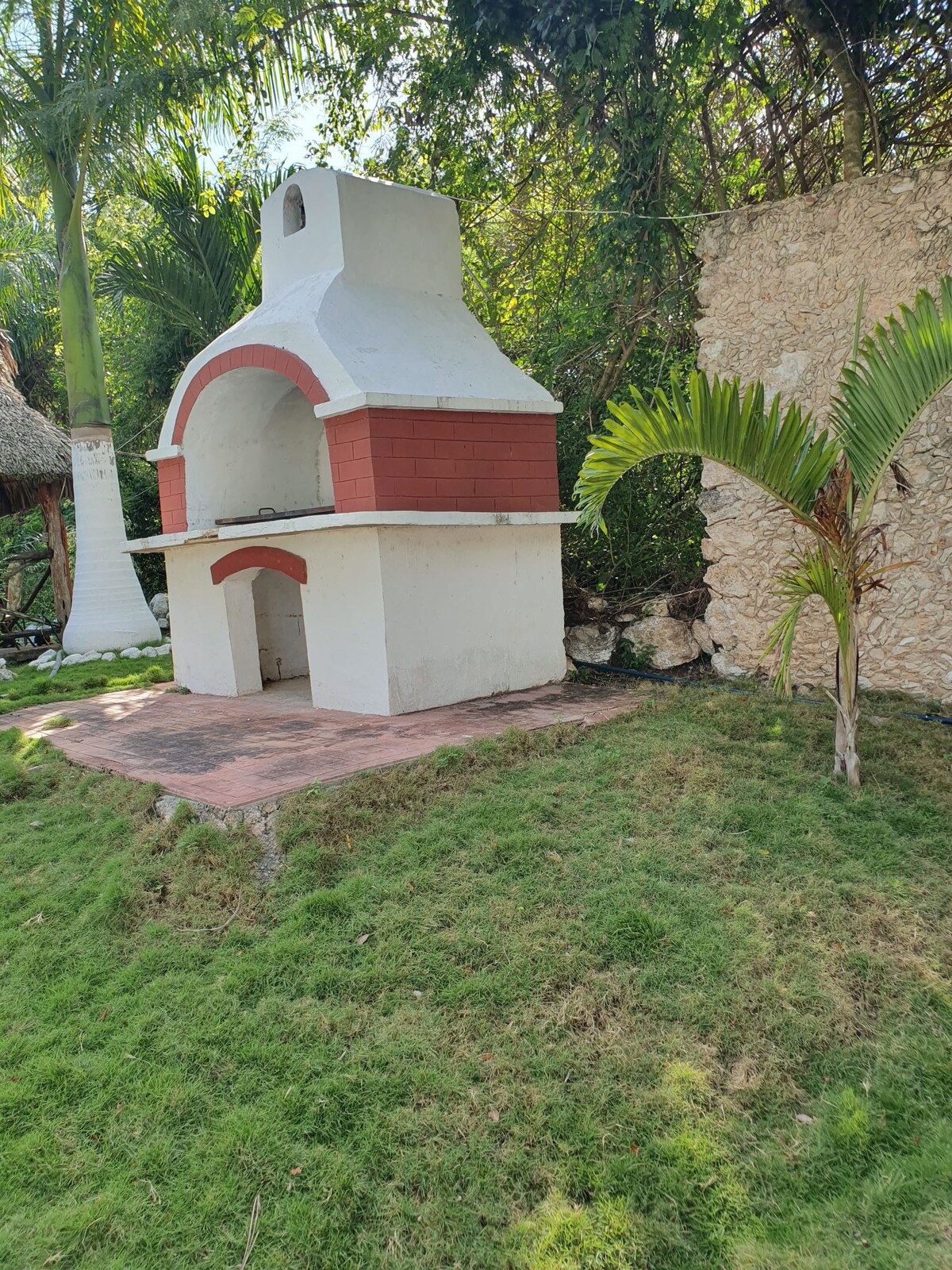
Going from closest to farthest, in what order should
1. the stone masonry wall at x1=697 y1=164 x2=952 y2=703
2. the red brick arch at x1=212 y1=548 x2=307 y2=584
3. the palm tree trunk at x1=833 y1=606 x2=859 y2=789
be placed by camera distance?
the palm tree trunk at x1=833 y1=606 x2=859 y2=789 → the stone masonry wall at x1=697 y1=164 x2=952 y2=703 → the red brick arch at x1=212 y1=548 x2=307 y2=584

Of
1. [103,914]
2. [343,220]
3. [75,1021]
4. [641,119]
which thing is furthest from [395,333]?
[75,1021]

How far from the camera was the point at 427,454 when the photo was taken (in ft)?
22.9

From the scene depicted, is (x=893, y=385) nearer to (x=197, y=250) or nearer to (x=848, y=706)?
(x=848, y=706)

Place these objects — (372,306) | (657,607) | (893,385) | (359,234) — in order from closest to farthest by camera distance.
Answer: (893,385) < (372,306) < (359,234) < (657,607)

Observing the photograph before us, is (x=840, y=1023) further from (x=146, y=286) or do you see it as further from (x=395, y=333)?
(x=146, y=286)

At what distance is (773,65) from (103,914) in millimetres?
8558

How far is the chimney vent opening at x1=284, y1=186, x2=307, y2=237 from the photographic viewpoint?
26.8 ft

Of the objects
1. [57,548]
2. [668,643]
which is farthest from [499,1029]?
[57,548]

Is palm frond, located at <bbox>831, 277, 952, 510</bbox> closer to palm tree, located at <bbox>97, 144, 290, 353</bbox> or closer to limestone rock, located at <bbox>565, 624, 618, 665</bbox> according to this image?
limestone rock, located at <bbox>565, 624, 618, 665</bbox>

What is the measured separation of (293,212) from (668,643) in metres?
5.18

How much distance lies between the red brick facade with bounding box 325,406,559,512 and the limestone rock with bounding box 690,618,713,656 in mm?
1590

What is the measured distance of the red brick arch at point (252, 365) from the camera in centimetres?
698

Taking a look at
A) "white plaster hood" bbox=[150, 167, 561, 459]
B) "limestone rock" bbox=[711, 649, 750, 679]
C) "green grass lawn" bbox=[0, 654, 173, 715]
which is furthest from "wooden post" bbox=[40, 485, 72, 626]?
"limestone rock" bbox=[711, 649, 750, 679]

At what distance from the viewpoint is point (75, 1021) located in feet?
11.9
